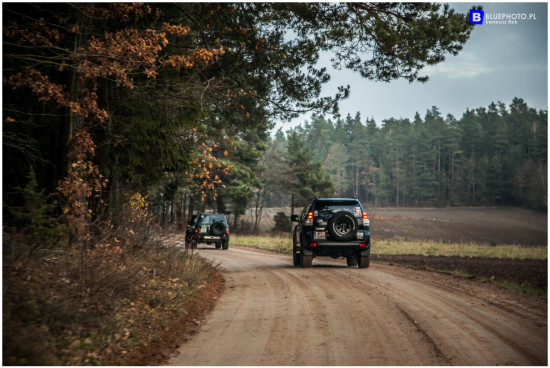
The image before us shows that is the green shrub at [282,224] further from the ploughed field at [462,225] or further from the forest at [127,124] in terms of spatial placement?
the forest at [127,124]

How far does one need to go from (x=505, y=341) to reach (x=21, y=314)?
5.85 m

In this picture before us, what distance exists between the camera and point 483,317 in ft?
25.3

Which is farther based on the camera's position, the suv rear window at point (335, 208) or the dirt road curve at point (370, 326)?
the suv rear window at point (335, 208)

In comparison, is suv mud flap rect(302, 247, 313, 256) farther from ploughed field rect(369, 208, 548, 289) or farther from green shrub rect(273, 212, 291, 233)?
green shrub rect(273, 212, 291, 233)

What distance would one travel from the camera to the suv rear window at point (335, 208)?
1523 centimetres

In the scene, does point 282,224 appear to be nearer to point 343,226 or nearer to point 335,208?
point 335,208

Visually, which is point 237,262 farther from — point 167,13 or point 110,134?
point 167,13

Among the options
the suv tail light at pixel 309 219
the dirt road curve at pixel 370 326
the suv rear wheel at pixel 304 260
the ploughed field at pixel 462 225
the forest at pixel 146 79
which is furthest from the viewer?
the ploughed field at pixel 462 225

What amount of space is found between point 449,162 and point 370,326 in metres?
98.3

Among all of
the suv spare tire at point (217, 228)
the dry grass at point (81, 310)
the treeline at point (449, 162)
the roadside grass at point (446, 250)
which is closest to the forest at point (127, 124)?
the dry grass at point (81, 310)

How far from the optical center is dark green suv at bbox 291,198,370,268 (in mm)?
14773

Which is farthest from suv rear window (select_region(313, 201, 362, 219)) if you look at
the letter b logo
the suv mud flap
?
the letter b logo

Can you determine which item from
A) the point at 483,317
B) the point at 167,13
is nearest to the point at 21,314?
the point at 483,317

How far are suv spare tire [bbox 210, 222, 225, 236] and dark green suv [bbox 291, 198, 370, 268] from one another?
11.8 m
